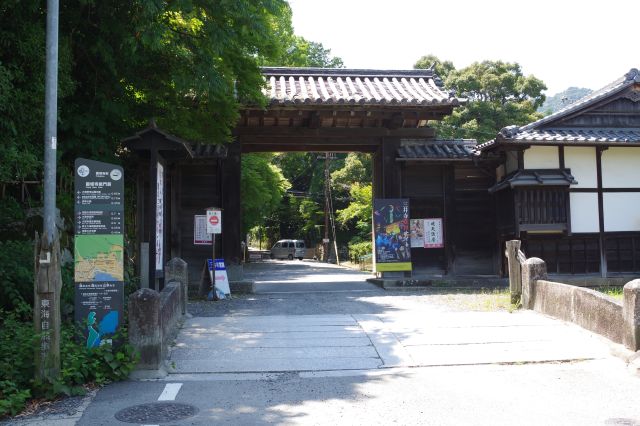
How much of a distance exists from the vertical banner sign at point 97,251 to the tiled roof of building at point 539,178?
10.1m

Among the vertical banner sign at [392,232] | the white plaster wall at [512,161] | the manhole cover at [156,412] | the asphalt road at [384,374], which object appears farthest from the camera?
the vertical banner sign at [392,232]

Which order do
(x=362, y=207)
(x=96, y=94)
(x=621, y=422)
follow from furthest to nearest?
(x=362, y=207), (x=96, y=94), (x=621, y=422)

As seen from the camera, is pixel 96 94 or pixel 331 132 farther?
pixel 331 132

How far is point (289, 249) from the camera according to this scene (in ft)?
164

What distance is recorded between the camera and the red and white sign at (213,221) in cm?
1266

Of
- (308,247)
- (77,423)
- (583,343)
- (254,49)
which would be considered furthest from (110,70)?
(308,247)

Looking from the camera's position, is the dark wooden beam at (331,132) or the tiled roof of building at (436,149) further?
the dark wooden beam at (331,132)

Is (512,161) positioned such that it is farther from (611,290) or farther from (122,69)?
(122,69)

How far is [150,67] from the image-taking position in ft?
32.0

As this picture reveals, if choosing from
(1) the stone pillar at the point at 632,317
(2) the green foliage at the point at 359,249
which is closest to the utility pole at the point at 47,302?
(1) the stone pillar at the point at 632,317

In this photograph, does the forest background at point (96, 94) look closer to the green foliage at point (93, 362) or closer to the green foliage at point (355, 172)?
the green foliage at point (93, 362)

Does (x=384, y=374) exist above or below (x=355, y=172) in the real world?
below

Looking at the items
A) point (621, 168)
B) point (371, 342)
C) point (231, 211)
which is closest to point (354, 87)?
point (231, 211)

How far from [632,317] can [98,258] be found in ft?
22.9
